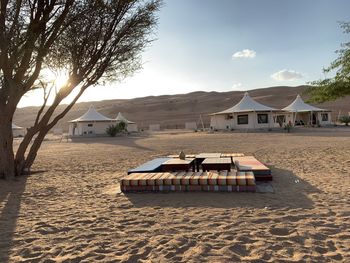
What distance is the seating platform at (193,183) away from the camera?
22.4ft

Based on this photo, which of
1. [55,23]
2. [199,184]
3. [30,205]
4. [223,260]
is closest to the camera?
[223,260]

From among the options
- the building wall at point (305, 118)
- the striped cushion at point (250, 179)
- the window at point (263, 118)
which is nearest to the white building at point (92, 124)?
the window at point (263, 118)

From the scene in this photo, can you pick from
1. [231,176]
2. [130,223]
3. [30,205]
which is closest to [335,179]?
[231,176]

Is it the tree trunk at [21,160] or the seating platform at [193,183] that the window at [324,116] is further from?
the seating platform at [193,183]

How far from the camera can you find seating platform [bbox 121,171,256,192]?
6836mm

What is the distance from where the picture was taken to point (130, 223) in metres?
5.09

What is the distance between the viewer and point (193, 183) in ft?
22.9

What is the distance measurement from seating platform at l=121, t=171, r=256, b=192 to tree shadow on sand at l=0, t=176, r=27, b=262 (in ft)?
6.88

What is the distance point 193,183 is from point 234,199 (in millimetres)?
972

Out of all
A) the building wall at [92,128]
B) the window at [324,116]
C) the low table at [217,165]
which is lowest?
the low table at [217,165]

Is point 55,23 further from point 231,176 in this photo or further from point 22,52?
point 231,176

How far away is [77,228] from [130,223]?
736 mm

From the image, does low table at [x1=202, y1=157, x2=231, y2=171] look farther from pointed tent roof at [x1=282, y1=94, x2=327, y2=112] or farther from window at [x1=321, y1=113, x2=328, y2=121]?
window at [x1=321, y1=113, x2=328, y2=121]

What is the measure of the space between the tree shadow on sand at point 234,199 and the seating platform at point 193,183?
0.46 ft
